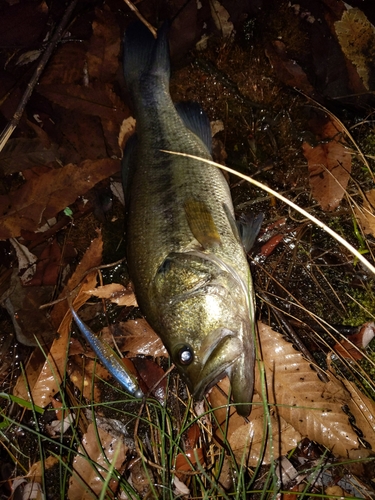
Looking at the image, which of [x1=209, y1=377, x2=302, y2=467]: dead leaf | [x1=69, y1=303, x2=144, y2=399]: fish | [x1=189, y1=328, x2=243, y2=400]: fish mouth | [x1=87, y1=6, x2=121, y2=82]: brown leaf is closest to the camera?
[x1=189, y1=328, x2=243, y2=400]: fish mouth

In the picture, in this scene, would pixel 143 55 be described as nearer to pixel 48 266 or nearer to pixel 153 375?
pixel 48 266

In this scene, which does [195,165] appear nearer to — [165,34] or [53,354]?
[165,34]

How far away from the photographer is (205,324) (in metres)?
2.61

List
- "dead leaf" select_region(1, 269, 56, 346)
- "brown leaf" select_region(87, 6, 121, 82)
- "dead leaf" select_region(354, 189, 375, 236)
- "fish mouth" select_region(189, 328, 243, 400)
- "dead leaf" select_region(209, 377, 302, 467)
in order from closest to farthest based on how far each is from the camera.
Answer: "fish mouth" select_region(189, 328, 243, 400)
"dead leaf" select_region(209, 377, 302, 467)
"dead leaf" select_region(354, 189, 375, 236)
"dead leaf" select_region(1, 269, 56, 346)
"brown leaf" select_region(87, 6, 121, 82)

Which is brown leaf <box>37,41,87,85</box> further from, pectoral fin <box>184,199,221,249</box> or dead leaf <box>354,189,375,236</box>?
dead leaf <box>354,189,375,236</box>

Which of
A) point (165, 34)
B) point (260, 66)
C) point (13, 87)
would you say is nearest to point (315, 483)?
point (260, 66)

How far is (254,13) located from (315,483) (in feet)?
13.9

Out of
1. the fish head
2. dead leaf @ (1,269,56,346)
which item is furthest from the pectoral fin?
dead leaf @ (1,269,56,346)

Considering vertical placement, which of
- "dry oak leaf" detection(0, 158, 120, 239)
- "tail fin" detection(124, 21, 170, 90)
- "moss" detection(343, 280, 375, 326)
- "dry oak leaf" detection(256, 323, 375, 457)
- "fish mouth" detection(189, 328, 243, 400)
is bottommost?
"dry oak leaf" detection(256, 323, 375, 457)

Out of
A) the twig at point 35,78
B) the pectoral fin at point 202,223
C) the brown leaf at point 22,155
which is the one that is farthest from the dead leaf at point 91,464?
the twig at point 35,78

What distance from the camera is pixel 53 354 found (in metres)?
3.52

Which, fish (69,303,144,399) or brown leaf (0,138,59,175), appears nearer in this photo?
fish (69,303,144,399)

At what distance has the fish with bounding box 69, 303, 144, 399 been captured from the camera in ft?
11.0

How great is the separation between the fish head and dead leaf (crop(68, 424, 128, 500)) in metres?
1.06
